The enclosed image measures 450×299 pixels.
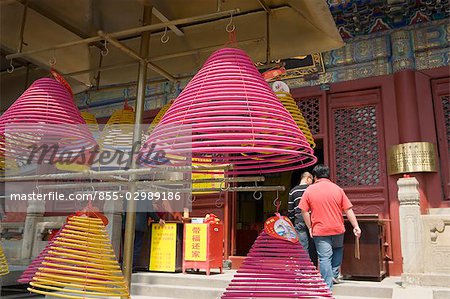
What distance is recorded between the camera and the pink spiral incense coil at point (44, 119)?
6.57 feet

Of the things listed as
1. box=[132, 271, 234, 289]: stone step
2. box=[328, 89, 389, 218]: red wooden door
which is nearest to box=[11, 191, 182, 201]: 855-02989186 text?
box=[132, 271, 234, 289]: stone step

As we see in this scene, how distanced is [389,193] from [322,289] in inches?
213

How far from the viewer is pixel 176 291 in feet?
18.1

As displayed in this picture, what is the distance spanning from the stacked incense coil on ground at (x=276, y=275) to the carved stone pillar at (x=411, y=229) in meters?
3.82

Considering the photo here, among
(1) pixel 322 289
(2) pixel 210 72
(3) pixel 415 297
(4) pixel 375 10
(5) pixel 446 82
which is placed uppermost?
(4) pixel 375 10

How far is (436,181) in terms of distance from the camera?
6.47 meters

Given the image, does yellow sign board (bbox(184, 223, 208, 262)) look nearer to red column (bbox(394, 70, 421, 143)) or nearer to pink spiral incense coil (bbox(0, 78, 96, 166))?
red column (bbox(394, 70, 421, 143))

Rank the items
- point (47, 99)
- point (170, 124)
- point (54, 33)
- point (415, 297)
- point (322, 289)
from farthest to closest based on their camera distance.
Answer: point (415, 297) → point (54, 33) → point (47, 99) → point (322, 289) → point (170, 124)

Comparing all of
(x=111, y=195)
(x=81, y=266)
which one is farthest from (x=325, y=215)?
(x=81, y=266)

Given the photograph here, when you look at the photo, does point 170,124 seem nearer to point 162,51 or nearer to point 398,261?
point 162,51

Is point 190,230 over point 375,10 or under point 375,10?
under

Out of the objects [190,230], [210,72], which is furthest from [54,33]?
[190,230]

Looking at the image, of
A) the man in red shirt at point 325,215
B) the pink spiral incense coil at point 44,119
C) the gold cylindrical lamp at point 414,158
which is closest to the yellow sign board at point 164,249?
the man in red shirt at point 325,215

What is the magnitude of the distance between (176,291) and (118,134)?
3.14 m
